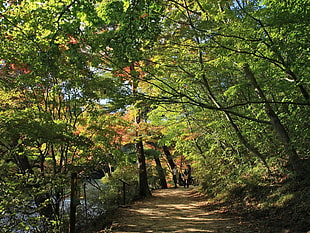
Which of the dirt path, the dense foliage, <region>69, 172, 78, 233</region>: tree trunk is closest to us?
the dense foliage

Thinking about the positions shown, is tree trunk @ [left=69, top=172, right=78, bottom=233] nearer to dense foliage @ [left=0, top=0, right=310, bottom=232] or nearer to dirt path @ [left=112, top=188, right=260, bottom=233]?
dense foliage @ [left=0, top=0, right=310, bottom=232]

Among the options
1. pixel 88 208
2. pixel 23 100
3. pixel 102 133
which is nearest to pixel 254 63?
pixel 102 133

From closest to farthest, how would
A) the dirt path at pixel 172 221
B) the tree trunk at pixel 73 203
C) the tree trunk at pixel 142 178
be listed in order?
the tree trunk at pixel 73 203
the dirt path at pixel 172 221
the tree trunk at pixel 142 178

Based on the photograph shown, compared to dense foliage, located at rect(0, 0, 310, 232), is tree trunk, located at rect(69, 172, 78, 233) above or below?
below

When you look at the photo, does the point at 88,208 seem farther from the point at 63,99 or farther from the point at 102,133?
the point at 63,99

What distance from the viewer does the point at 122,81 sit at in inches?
228

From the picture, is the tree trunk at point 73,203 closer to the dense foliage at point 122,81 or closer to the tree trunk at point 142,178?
the dense foliage at point 122,81

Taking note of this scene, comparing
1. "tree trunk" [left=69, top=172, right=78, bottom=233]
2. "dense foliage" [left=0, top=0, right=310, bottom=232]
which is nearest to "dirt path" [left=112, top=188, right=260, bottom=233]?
"tree trunk" [left=69, top=172, right=78, bottom=233]

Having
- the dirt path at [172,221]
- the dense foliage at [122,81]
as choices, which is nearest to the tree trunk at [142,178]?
the dense foliage at [122,81]

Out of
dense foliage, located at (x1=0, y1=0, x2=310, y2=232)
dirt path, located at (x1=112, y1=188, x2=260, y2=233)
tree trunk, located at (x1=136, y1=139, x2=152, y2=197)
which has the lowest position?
dirt path, located at (x1=112, y1=188, x2=260, y2=233)

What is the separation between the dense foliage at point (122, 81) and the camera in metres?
3.52

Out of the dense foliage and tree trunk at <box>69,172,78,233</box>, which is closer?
the dense foliage

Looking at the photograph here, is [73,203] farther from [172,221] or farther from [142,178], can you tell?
[142,178]

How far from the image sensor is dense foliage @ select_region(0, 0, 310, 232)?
138 inches
